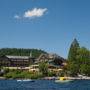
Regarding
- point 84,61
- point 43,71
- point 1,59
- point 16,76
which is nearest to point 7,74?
point 16,76

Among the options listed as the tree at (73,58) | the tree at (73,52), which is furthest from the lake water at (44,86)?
the tree at (73,52)

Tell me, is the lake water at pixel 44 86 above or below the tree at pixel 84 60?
below

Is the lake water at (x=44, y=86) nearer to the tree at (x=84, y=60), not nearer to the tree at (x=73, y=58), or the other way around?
the tree at (x=84, y=60)

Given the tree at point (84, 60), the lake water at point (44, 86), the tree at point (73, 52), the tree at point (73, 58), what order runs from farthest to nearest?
the tree at point (73, 52)
the tree at point (73, 58)
the tree at point (84, 60)
the lake water at point (44, 86)

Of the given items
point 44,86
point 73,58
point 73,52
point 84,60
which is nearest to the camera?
point 44,86

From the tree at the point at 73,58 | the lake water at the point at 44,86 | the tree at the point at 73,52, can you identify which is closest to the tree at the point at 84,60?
the tree at the point at 73,58

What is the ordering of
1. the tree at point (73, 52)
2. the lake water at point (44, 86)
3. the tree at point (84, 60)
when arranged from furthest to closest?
the tree at point (73, 52)
the tree at point (84, 60)
the lake water at point (44, 86)

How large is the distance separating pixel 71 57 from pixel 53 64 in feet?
81.1

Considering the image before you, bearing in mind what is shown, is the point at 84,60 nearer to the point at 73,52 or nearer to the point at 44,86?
the point at 73,52

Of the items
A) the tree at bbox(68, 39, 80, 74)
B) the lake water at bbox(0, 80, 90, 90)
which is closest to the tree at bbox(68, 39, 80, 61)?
the tree at bbox(68, 39, 80, 74)

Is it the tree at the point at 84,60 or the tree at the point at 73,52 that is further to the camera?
the tree at the point at 73,52

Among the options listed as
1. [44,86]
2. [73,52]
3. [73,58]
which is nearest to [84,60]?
[73,58]

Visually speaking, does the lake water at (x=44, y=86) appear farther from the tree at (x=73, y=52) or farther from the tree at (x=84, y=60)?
the tree at (x=73, y=52)

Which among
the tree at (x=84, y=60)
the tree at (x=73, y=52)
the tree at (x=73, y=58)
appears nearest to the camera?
the tree at (x=84, y=60)
